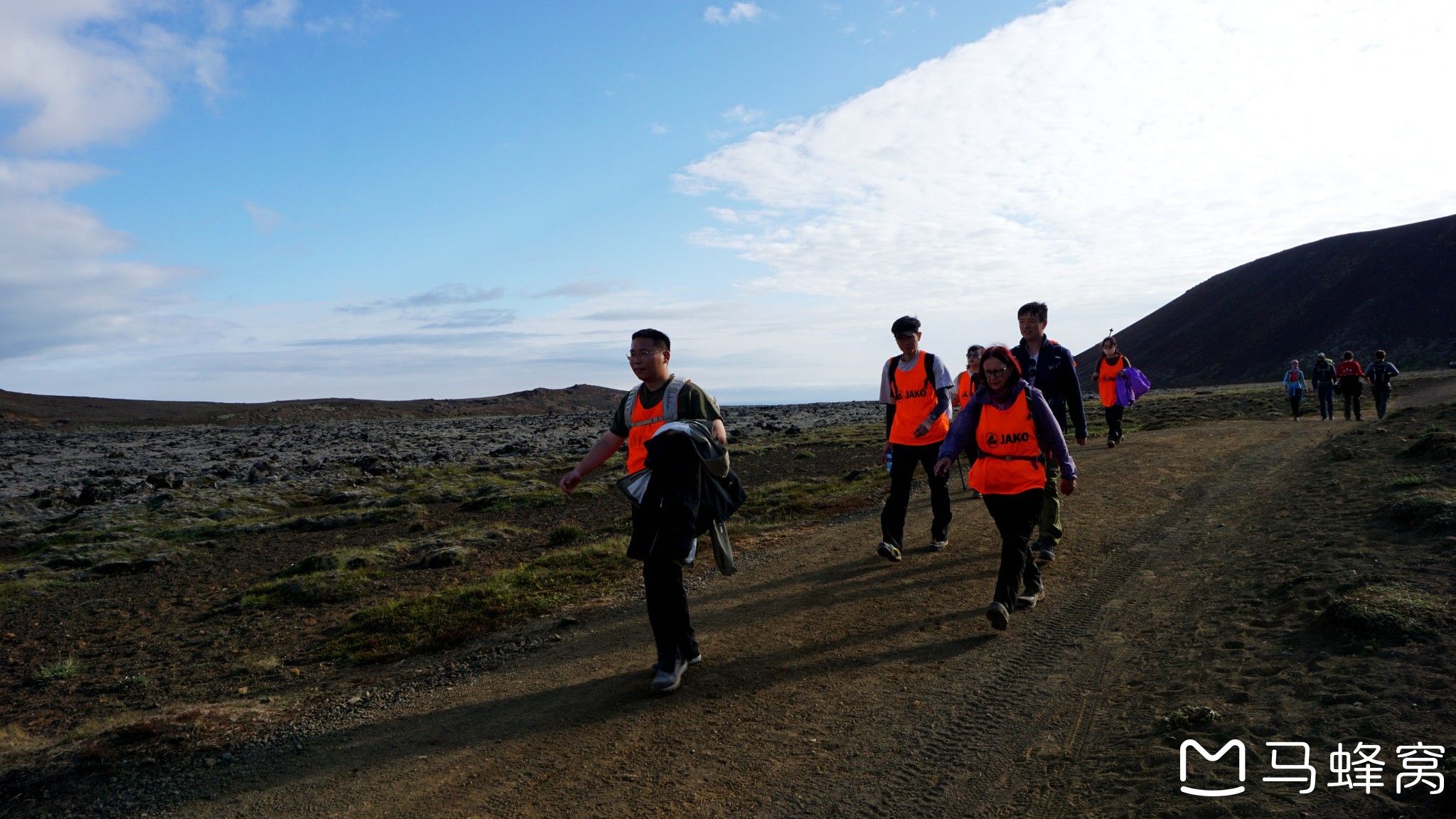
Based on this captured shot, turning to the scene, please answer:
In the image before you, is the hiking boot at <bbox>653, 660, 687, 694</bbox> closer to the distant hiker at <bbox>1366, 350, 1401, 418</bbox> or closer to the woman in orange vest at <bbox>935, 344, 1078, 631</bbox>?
the woman in orange vest at <bbox>935, 344, 1078, 631</bbox>

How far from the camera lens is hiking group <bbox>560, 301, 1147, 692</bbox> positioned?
16.1 feet

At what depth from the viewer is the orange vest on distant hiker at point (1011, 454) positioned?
18.7 feet

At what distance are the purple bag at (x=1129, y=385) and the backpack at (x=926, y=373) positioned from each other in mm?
8590

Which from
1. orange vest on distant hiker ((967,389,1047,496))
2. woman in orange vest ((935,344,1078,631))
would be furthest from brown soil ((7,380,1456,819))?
orange vest on distant hiker ((967,389,1047,496))

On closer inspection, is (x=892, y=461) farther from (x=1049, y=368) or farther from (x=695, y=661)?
(x=695, y=661)

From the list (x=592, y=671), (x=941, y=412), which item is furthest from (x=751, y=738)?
(x=941, y=412)

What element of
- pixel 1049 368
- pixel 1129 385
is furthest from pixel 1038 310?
pixel 1129 385

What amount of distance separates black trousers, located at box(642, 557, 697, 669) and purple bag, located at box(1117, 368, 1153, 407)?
39.2 feet

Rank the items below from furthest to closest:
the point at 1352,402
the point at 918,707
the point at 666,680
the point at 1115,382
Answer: the point at 1352,402 → the point at 1115,382 → the point at 666,680 → the point at 918,707

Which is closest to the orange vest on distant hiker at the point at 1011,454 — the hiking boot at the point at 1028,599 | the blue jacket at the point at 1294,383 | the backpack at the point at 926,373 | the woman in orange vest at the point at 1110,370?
the hiking boot at the point at 1028,599

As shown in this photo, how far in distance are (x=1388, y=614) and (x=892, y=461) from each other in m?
3.93

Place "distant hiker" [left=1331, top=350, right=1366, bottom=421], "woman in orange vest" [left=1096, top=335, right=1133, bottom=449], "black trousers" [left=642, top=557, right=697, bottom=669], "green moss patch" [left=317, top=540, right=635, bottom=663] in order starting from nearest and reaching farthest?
"black trousers" [left=642, top=557, right=697, bottom=669] → "green moss patch" [left=317, top=540, right=635, bottom=663] → "woman in orange vest" [left=1096, top=335, right=1133, bottom=449] → "distant hiker" [left=1331, top=350, right=1366, bottom=421]

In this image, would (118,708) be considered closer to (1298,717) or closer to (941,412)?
(941,412)

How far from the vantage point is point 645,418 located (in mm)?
5188
